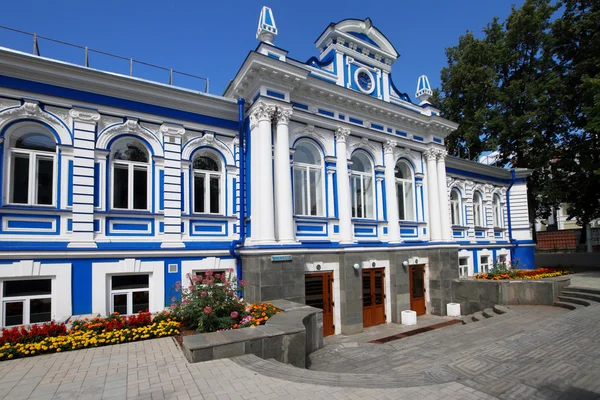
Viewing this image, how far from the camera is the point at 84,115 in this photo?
887cm

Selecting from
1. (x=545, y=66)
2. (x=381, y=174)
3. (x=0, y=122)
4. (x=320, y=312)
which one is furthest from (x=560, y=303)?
(x=0, y=122)

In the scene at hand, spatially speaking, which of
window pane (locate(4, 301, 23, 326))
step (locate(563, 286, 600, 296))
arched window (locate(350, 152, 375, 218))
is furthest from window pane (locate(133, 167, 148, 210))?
step (locate(563, 286, 600, 296))

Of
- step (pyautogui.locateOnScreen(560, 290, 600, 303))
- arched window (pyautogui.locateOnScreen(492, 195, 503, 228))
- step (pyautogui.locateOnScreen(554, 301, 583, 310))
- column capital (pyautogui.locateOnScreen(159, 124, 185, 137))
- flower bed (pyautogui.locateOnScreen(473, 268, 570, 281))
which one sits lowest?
step (pyautogui.locateOnScreen(554, 301, 583, 310))

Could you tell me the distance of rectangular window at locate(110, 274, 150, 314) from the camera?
8852 millimetres

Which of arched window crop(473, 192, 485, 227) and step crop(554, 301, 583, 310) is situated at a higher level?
arched window crop(473, 192, 485, 227)

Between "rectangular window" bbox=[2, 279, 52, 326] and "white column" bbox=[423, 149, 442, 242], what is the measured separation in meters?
13.0

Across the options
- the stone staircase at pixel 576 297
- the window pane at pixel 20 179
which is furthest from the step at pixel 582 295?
the window pane at pixel 20 179

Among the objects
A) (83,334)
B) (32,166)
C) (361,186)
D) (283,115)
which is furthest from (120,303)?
(361,186)

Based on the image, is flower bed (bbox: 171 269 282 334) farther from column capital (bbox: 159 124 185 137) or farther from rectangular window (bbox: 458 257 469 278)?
rectangular window (bbox: 458 257 469 278)

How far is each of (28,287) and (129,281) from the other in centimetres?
207

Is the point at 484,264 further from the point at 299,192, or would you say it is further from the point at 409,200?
the point at 299,192

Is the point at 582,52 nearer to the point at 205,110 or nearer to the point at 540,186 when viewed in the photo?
the point at 540,186

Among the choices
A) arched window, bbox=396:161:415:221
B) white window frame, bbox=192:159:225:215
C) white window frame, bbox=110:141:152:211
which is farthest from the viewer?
arched window, bbox=396:161:415:221

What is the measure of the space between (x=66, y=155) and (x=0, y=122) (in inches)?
55.6
